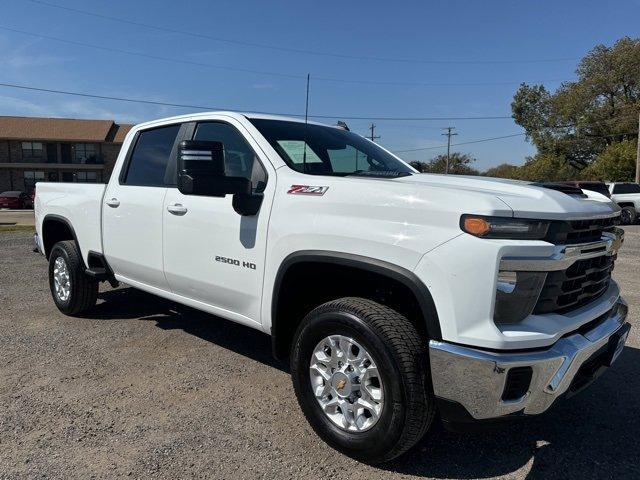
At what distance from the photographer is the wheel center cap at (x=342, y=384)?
2.84 metres

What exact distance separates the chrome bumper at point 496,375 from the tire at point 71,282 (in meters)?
4.08

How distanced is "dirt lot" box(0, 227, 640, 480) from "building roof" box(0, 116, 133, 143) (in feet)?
164

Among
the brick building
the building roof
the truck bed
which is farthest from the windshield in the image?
the building roof

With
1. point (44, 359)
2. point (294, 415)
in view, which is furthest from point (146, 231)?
point (294, 415)

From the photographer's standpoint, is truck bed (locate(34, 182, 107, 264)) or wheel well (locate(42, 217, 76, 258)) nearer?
truck bed (locate(34, 182, 107, 264))

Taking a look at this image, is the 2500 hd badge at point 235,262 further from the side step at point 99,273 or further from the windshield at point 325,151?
the side step at point 99,273

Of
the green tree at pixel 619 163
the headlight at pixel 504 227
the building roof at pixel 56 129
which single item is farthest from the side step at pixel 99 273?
the building roof at pixel 56 129

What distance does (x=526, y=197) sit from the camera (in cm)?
254

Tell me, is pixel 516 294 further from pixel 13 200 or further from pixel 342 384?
pixel 13 200

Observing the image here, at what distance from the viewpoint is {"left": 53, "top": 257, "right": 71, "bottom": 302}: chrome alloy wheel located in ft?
17.9

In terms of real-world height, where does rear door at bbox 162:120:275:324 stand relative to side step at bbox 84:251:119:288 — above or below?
above

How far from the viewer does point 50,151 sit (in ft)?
164

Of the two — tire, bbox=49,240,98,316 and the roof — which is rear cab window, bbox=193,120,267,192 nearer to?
the roof

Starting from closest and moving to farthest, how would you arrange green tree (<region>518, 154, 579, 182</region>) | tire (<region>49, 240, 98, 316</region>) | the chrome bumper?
the chrome bumper → tire (<region>49, 240, 98, 316</region>) → green tree (<region>518, 154, 579, 182</region>)
